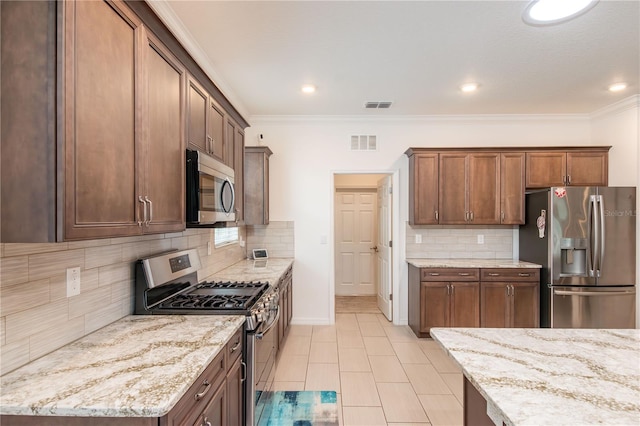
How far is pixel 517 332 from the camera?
1.67 metres

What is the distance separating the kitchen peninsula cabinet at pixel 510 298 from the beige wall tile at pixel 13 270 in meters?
3.99

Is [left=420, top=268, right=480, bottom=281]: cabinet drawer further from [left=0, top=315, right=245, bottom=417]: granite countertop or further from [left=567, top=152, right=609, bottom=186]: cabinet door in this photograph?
[left=0, top=315, right=245, bottom=417]: granite countertop

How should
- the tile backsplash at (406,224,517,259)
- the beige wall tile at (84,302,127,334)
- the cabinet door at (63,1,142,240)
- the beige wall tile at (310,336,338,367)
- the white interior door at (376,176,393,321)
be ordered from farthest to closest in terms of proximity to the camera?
the white interior door at (376,176,393,321) < the tile backsplash at (406,224,517,259) < the beige wall tile at (310,336,338,367) < the beige wall tile at (84,302,127,334) < the cabinet door at (63,1,142,240)

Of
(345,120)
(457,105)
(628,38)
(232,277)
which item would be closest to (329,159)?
(345,120)

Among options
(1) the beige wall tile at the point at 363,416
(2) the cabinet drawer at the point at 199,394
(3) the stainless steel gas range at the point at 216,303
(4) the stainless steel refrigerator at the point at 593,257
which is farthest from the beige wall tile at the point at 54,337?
(4) the stainless steel refrigerator at the point at 593,257

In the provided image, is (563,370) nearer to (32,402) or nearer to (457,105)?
(32,402)

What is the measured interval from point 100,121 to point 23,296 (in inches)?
29.2

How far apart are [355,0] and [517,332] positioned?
2.13 meters

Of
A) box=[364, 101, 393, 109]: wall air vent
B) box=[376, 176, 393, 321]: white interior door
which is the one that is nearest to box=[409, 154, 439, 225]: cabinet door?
box=[376, 176, 393, 321]: white interior door

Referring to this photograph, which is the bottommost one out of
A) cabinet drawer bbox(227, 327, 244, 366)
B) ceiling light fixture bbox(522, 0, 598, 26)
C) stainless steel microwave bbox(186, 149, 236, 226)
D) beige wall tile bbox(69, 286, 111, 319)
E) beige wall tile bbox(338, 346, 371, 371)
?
beige wall tile bbox(338, 346, 371, 371)

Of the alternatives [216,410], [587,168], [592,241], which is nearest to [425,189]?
[592,241]

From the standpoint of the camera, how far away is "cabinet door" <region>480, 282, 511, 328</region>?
377cm

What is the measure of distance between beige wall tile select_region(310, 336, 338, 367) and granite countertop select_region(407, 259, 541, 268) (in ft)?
4.52

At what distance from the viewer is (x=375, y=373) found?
3.07 meters
